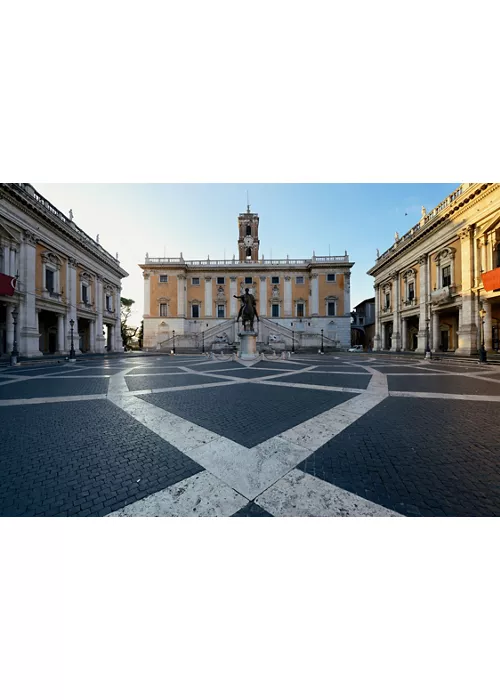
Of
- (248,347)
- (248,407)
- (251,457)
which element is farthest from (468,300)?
(251,457)

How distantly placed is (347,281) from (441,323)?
16.1 metres

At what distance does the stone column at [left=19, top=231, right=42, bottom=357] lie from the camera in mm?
18328

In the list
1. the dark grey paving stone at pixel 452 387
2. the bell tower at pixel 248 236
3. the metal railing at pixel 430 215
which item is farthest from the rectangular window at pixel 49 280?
the metal railing at pixel 430 215

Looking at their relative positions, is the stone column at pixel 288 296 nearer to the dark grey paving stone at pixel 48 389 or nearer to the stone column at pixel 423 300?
the stone column at pixel 423 300

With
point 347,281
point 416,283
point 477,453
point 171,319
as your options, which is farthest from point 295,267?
point 477,453

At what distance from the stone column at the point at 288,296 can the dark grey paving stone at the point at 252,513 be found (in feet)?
122

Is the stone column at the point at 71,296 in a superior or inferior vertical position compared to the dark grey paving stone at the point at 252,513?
superior

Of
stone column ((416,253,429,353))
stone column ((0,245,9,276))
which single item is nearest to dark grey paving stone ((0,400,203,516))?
stone column ((0,245,9,276))

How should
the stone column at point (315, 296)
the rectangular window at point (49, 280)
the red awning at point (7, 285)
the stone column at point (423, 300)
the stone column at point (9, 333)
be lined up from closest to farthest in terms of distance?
the red awning at point (7, 285) → the stone column at point (9, 333) → the rectangular window at point (49, 280) → the stone column at point (423, 300) → the stone column at point (315, 296)

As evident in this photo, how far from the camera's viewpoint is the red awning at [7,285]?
52.5ft

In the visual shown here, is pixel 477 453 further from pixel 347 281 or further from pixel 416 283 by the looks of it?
pixel 347 281

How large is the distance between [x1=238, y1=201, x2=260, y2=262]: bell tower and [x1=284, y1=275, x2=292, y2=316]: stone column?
33.6ft

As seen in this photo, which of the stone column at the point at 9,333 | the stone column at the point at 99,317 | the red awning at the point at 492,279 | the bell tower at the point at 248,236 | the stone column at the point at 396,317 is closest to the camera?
the red awning at the point at 492,279

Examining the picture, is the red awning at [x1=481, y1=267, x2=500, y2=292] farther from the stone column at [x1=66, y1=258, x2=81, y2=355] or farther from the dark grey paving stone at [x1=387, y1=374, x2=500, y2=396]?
the stone column at [x1=66, y1=258, x2=81, y2=355]
